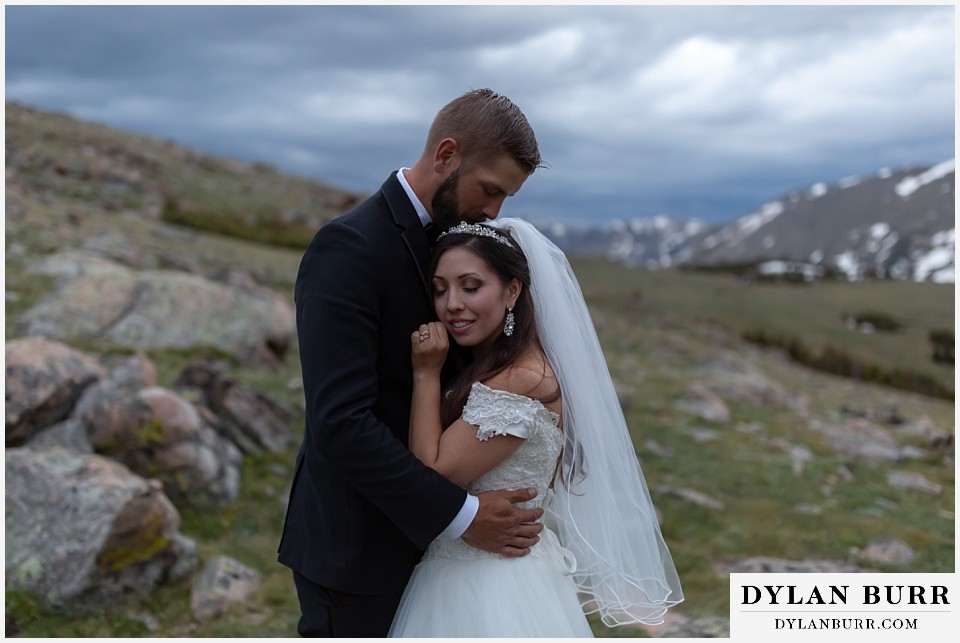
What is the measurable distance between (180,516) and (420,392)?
527cm

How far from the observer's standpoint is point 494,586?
3381 mm

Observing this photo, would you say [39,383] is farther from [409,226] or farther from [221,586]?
[409,226]

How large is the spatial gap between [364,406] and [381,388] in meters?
0.29

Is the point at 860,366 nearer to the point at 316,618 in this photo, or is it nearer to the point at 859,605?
the point at 859,605

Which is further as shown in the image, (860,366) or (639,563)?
(860,366)

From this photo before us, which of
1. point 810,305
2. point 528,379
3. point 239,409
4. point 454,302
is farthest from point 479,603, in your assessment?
point 810,305

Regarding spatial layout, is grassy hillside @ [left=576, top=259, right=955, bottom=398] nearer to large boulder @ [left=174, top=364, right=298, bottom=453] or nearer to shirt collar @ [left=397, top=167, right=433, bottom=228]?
large boulder @ [left=174, top=364, right=298, bottom=453]

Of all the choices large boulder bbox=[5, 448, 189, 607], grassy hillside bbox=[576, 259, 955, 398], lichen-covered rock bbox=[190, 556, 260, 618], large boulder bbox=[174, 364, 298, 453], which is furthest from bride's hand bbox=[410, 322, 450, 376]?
grassy hillside bbox=[576, 259, 955, 398]

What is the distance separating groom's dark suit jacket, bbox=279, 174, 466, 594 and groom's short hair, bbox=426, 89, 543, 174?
32 cm

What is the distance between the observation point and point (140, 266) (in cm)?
1586

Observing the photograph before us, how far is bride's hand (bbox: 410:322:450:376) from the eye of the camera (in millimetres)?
3131

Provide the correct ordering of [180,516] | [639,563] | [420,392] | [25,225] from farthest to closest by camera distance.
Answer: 1. [25,225]
2. [180,516]
3. [639,563]
4. [420,392]

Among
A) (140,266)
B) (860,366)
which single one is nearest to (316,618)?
(140,266)

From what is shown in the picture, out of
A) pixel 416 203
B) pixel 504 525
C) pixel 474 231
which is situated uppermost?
pixel 416 203
